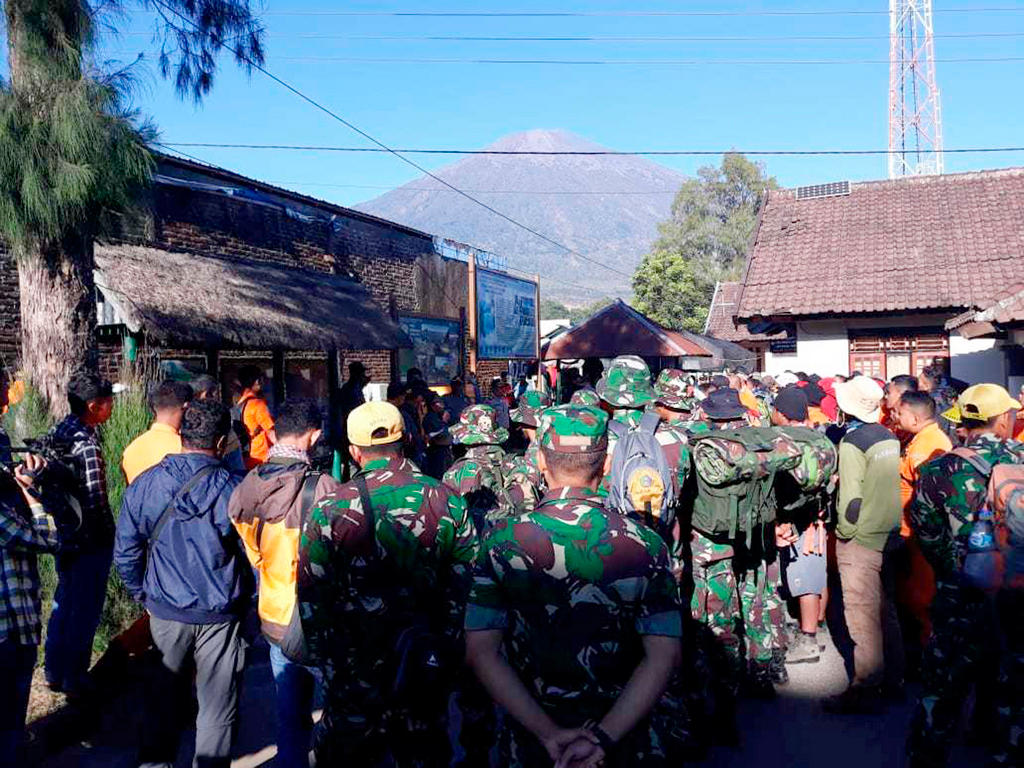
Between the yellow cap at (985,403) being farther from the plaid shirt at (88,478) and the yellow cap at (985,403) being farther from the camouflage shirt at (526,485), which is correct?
the plaid shirt at (88,478)

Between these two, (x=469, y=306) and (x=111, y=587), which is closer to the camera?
(x=111, y=587)

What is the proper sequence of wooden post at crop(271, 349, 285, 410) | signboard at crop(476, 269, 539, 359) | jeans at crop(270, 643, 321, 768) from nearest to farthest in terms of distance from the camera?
jeans at crop(270, 643, 321, 768) → wooden post at crop(271, 349, 285, 410) → signboard at crop(476, 269, 539, 359)

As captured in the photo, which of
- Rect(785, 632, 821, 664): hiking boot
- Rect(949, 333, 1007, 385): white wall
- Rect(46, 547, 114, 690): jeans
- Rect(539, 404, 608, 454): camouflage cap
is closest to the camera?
Rect(539, 404, 608, 454): camouflage cap

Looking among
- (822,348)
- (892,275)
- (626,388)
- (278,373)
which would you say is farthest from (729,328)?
(626,388)

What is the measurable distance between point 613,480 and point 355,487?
145 cm

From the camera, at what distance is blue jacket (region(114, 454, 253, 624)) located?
3.72 metres

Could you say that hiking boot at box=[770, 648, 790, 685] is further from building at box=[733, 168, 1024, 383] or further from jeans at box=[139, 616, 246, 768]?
building at box=[733, 168, 1024, 383]

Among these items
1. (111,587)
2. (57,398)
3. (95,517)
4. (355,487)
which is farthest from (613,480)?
(57,398)

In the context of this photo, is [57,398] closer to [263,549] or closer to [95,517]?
[95,517]

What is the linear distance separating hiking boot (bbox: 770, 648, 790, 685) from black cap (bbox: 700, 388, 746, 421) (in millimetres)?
1536

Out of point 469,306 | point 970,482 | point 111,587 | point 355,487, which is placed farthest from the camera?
point 469,306

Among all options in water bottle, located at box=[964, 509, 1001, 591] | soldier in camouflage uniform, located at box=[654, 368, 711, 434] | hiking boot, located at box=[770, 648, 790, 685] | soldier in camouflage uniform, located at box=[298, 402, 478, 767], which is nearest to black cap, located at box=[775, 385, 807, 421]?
soldier in camouflage uniform, located at box=[654, 368, 711, 434]

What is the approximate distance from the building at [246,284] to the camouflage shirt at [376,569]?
4.68 meters

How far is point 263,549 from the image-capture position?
11.9ft
